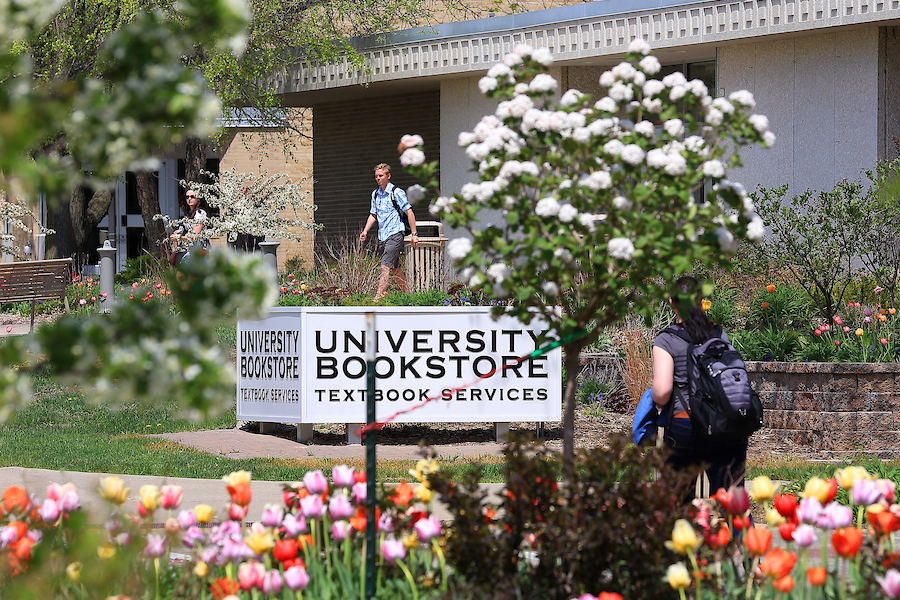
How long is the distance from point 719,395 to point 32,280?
13992 millimetres

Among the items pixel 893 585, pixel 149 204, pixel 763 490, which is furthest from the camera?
pixel 149 204

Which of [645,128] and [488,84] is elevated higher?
[488,84]

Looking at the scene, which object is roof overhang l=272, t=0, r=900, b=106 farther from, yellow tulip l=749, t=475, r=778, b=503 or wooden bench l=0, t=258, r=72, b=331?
yellow tulip l=749, t=475, r=778, b=503

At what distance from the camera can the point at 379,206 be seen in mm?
14766

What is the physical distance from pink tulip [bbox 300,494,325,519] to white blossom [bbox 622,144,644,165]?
1.50m

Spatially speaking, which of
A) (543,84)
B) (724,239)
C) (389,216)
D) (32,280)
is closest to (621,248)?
(724,239)

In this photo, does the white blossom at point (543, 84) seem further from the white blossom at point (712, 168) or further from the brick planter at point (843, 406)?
the brick planter at point (843, 406)

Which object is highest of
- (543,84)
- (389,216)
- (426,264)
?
(389,216)

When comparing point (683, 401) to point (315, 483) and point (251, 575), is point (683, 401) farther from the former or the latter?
point (251, 575)

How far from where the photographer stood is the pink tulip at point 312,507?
12.9 ft

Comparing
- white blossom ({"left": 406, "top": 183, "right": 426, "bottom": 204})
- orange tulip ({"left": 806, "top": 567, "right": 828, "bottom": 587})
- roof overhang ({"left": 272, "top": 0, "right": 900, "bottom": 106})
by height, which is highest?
roof overhang ({"left": 272, "top": 0, "right": 900, "bottom": 106})

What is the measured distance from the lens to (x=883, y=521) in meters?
3.71

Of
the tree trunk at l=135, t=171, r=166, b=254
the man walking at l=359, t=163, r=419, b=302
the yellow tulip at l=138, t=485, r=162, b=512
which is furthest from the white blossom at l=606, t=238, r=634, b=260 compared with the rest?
the tree trunk at l=135, t=171, r=166, b=254

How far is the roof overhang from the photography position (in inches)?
657
